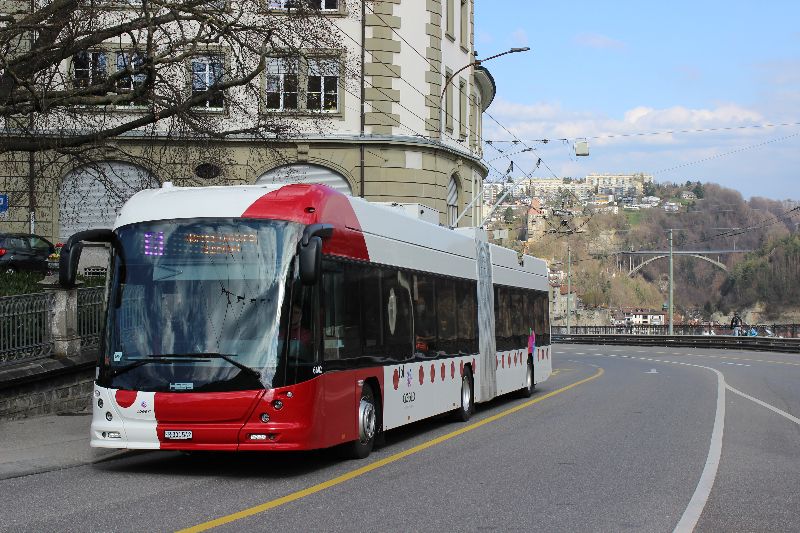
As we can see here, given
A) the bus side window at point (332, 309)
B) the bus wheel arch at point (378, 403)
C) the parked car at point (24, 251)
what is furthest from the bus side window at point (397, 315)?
the parked car at point (24, 251)

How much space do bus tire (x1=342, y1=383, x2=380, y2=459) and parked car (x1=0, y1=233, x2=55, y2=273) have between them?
21.6 metres

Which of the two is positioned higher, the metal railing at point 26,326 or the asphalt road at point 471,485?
the metal railing at point 26,326

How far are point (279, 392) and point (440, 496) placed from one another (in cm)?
218

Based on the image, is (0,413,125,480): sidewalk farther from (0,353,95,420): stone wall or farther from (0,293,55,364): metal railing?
(0,293,55,364): metal railing

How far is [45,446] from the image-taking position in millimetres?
14305

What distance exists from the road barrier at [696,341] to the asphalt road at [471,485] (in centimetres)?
4818

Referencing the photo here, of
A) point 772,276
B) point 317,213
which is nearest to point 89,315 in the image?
point 317,213

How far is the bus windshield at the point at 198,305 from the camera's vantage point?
11852 mm

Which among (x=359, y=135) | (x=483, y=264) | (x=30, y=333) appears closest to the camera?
(x=30, y=333)

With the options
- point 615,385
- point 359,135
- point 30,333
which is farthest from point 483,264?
point 359,135

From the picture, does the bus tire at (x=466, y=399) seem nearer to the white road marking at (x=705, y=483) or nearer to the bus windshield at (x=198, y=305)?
the white road marking at (x=705, y=483)

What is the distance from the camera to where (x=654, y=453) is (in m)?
14.3

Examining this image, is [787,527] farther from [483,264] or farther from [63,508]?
[483,264]

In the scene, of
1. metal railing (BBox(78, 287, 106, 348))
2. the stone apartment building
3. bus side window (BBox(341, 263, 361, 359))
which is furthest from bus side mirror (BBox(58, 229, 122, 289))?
the stone apartment building
